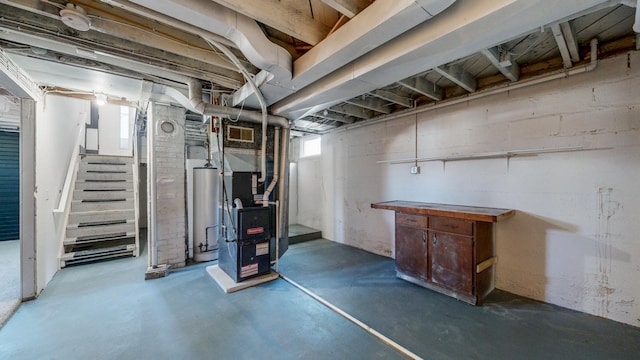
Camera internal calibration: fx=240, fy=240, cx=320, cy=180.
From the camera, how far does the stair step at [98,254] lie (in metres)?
3.73

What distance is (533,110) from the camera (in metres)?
2.74

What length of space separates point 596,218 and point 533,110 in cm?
127

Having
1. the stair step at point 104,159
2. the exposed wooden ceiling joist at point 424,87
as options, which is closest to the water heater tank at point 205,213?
the stair step at point 104,159

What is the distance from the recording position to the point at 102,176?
15.3 feet

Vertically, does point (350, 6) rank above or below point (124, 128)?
below

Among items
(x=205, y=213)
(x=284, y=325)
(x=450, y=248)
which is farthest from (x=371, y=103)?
(x=205, y=213)

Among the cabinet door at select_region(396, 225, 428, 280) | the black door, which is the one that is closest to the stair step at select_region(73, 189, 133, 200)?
the black door

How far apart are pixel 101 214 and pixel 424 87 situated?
18.5ft

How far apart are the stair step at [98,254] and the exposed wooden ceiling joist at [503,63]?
573 centimetres

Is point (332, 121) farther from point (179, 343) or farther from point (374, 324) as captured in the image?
point (179, 343)

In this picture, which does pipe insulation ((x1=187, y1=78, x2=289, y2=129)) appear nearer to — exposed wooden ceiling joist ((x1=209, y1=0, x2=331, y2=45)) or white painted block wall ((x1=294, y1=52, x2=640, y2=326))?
exposed wooden ceiling joist ((x1=209, y1=0, x2=331, y2=45))

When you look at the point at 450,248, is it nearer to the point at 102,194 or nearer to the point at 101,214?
the point at 101,214

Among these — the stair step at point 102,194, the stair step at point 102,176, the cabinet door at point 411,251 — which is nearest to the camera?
the cabinet door at point 411,251

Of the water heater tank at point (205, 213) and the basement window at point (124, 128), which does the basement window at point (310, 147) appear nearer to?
the water heater tank at point (205, 213)
